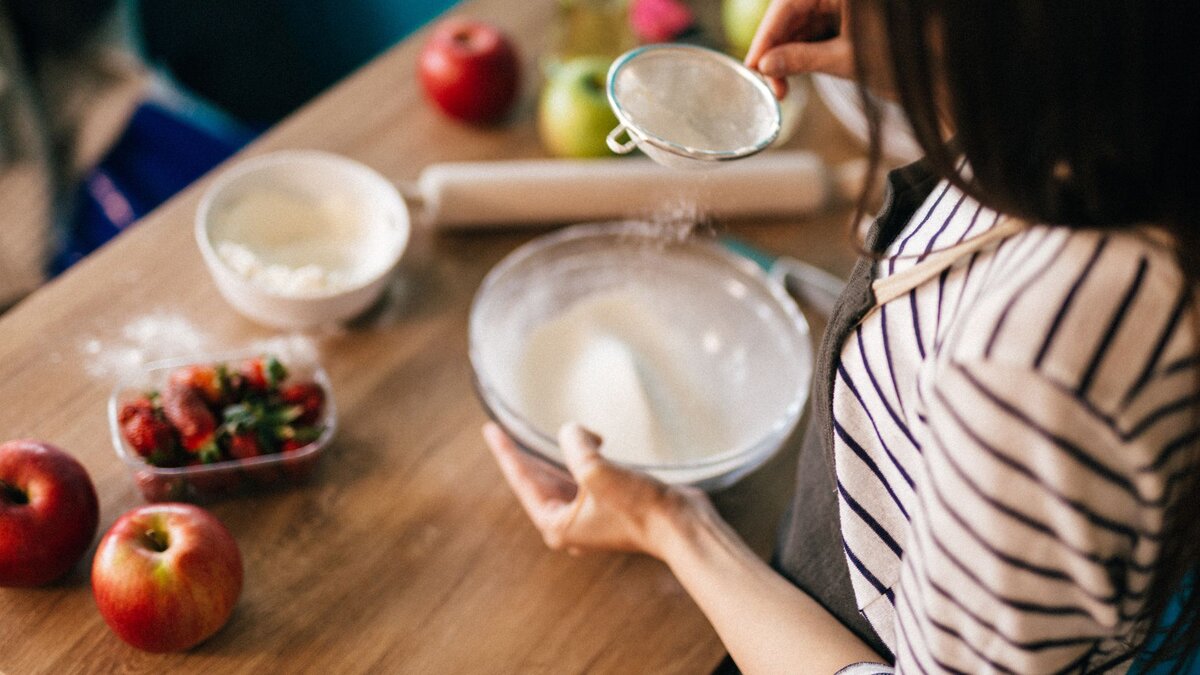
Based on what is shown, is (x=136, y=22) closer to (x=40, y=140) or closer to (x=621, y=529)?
(x=40, y=140)

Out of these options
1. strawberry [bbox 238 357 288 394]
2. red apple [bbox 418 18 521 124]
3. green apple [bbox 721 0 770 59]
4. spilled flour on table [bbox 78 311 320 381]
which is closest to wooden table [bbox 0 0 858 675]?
spilled flour on table [bbox 78 311 320 381]

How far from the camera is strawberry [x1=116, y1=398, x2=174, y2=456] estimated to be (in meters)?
0.95

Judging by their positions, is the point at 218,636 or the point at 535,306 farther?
the point at 535,306

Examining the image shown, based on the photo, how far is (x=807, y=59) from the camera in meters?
0.92

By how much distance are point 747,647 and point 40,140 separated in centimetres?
166

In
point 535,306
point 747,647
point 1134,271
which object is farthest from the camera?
point 535,306

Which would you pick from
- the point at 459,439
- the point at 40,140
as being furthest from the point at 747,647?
the point at 40,140

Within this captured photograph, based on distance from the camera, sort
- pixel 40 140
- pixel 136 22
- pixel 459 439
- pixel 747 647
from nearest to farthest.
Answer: pixel 747 647
pixel 459 439
pixel 40 140
pixel 136 22

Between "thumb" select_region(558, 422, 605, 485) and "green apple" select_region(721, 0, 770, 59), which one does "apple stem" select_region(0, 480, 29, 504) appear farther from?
"green apple" select_region(721, 0, 770, 59)

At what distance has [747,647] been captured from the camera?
90cm

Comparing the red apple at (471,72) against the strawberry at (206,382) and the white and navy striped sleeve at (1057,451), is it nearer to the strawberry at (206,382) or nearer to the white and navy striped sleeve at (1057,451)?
the strawberry at (206,382)

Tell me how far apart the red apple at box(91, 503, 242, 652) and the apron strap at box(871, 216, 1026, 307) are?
601mm

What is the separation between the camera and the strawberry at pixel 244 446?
977mm

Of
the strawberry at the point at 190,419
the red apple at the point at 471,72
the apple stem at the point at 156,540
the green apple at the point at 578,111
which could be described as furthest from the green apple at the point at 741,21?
the apple stem at the point at 156,540
